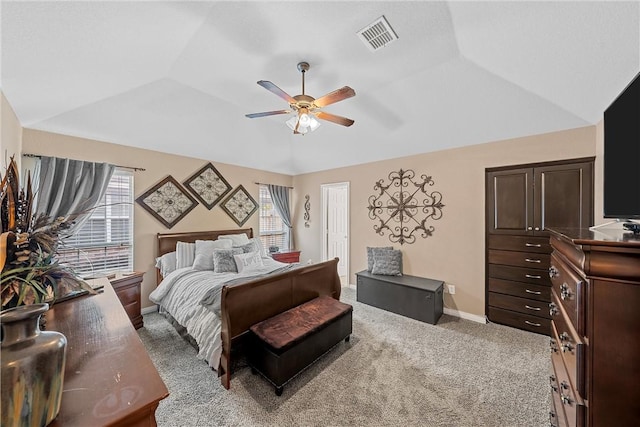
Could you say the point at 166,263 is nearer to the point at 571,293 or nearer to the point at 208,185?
the point at 208,185

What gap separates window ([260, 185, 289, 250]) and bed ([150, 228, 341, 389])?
2.16 m

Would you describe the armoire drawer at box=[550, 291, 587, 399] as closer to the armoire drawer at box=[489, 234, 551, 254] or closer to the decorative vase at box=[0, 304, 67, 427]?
the decorative vase at box=[0, 304, 67, 427]

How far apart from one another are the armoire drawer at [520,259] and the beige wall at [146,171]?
438cm

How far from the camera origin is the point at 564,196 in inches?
114

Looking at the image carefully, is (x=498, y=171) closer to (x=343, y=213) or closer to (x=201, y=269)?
(x=343, y=213)

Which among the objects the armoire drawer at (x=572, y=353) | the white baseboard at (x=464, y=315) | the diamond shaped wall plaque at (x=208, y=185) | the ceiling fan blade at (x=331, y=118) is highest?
the ceiling fan blade at (x=331, y=118)

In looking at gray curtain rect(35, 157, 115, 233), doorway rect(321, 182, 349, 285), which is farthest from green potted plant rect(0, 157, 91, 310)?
doorway rect(321, 182, 349, 285)

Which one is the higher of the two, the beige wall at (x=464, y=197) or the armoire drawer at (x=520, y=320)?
the beige wall at (x=464, y=197)

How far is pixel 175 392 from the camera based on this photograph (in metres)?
2.08

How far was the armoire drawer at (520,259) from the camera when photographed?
2.99m

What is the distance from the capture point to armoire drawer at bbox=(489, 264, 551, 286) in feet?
9.77

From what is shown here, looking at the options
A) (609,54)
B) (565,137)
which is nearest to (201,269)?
(609,54)

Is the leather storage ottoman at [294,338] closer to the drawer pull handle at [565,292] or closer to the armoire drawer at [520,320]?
the drawer pull handle at [565,292]

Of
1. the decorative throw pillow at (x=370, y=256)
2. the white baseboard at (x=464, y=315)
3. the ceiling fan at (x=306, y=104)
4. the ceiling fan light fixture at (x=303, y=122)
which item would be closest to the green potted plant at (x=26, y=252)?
the ceiling fan at (x=306, y=104)
